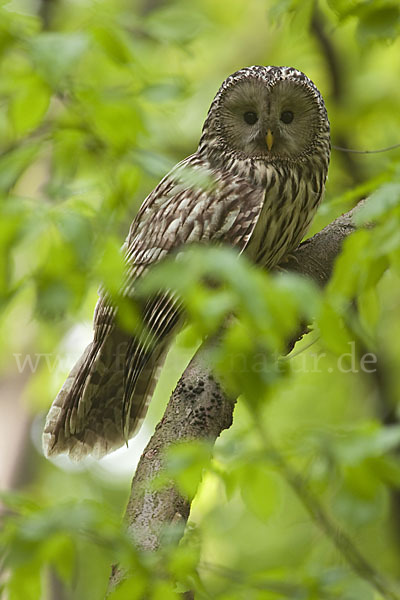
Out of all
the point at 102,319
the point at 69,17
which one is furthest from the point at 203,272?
the point at 69,17

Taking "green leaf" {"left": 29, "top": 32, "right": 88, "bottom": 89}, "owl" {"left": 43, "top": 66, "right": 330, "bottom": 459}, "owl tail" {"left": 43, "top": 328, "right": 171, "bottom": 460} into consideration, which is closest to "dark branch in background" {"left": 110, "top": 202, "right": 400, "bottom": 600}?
"owl" {"left": 43, "top": 66, "right": 330, "bottom": 459}

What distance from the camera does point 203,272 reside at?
210 cm

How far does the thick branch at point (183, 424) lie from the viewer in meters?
3.26

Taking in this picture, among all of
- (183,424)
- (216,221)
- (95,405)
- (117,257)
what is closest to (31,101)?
(117,257)

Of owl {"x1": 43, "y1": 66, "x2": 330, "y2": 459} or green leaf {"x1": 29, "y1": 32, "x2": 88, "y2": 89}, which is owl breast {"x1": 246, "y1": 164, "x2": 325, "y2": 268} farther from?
green leaf {"x1": 29, "y1": 32, "x2": 88, "y2": 89}

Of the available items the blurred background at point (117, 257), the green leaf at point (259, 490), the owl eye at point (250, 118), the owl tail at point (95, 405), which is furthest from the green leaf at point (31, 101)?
the owl eye at point (250, 118)

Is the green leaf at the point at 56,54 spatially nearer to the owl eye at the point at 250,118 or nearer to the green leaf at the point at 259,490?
the green leaf at the point at 259,490

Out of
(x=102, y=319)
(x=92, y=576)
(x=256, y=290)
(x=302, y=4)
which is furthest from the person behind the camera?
(x=92, y=576)

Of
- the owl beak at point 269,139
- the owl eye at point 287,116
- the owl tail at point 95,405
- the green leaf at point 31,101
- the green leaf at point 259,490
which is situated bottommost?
the green leaf at point 259,490

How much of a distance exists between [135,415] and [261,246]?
1.24 m

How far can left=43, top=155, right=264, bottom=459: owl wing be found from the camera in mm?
4480

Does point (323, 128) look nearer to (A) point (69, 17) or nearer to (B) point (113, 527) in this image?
(B) point (113, 527)

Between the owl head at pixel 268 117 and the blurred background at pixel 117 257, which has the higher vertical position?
the owl head at pixel 268 117

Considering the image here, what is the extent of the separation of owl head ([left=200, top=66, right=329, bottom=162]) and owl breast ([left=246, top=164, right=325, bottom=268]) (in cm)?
12
